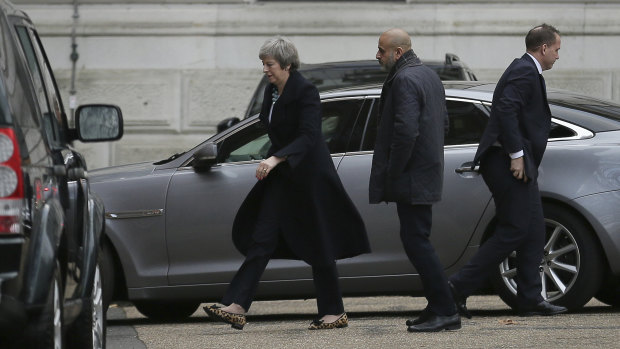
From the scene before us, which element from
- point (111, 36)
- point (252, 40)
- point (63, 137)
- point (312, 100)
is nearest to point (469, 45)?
point (252, 40)

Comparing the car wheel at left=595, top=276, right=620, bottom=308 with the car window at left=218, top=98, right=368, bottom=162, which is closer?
the car window at left=218, top=98, right=368, bottom=162

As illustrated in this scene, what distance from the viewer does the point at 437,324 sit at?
8.03m

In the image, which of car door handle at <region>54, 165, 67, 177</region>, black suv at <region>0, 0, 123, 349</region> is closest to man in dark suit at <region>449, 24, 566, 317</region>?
black suv at <region>0, 0, 123, 349</region>

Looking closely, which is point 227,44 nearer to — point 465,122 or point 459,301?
point 465,122

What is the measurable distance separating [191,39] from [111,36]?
0.92m

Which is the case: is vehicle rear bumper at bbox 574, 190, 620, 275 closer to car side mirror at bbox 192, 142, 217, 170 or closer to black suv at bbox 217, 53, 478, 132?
car side mirror at bbox 192, 142, 217, 170

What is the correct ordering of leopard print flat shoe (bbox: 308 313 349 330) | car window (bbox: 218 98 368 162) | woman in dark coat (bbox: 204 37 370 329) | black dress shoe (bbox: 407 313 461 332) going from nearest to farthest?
black dress shoe (bbox: 407 313 461 332) < woman in dark coat (bbox: 204 37 370 329) < leopard print flat shoe (bbox: 308 313 349 330) < car window (bbox: 218 98 368 162)

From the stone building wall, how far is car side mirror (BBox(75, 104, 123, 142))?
11207 mm

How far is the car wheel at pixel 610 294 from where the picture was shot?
9.49 meters

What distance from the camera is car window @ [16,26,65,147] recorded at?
5555 millimetres

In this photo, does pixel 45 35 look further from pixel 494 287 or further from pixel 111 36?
pixel 494 287

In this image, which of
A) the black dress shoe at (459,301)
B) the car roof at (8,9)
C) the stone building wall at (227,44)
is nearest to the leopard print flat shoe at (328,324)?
the black dress shoe at (459,301)

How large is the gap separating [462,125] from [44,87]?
392 cm

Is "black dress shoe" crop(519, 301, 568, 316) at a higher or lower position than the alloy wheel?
lower
